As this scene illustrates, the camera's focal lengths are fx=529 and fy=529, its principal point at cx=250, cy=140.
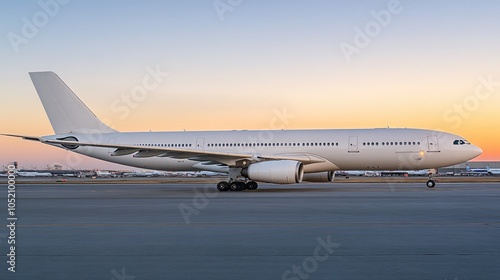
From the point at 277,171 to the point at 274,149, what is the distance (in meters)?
4.52

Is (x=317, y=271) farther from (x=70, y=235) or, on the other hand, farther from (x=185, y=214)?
(x=185, y=214)

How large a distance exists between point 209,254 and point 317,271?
1.93 m

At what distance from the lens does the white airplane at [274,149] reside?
27.5 metres

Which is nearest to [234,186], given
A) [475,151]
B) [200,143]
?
[200,143]

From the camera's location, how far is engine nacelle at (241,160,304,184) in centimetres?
2634

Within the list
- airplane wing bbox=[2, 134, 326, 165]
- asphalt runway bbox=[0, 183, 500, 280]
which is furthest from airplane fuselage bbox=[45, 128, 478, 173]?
asphalt runway bbox=[0, 183, 500, 280]

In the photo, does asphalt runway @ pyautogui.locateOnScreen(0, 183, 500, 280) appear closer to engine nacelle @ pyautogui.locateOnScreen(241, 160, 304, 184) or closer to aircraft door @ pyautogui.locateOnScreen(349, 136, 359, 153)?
engine nacelle @ pyautogui.locateOnScreen(241, 160, 304, 184)

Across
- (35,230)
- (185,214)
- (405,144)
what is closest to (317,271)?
(35,230)

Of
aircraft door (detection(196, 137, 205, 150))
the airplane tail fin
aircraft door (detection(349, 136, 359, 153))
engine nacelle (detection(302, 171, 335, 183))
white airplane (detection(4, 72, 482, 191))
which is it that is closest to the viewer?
white airplane (detection(4, 72, 482, 191))

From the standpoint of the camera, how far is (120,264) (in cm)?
724

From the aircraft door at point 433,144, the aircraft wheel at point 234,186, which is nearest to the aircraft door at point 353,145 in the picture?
the aircraft door at point 433,144

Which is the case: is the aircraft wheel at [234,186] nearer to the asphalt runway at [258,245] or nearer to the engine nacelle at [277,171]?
the engine nacelle at [277,171]

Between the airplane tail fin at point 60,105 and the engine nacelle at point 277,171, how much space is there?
528 inches

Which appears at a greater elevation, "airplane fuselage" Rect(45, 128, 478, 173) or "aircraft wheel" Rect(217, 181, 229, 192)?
"airplane fuselage" Rect(45, 128, 478, 173)
